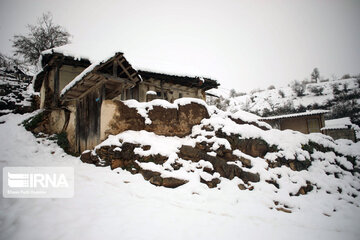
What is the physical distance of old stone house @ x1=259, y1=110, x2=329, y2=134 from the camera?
17.7 m

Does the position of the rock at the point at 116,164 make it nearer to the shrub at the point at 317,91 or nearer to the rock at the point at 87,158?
the rock at the point at 87,158

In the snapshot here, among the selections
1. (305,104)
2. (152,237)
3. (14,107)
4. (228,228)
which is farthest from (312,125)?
(14,107)

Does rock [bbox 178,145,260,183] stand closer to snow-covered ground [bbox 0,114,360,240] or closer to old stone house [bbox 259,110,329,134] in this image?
snow-covered ground [bbox 0,114,360,240]

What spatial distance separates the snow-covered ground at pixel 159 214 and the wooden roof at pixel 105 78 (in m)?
3.28

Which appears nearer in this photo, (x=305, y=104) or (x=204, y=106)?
(x=204, y=106)

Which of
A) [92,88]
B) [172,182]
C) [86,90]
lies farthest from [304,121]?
[86,90]

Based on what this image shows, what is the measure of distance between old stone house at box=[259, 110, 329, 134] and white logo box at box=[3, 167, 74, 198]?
21.6 meters

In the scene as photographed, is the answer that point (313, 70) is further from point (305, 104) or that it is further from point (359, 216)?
point (359, 216)

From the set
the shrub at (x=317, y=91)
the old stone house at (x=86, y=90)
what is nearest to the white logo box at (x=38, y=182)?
the old stone house at (x=86, y=90)

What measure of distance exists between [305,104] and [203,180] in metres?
35.4

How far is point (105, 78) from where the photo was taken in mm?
6562

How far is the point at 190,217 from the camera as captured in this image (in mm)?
3287

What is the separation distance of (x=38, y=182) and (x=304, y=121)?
23115 millimetres

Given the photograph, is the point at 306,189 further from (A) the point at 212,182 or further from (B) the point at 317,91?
(B) the point at 317,91
